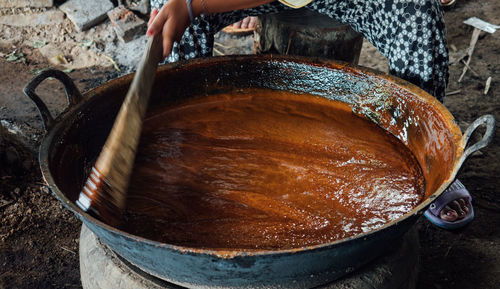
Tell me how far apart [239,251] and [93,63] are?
2781 mm

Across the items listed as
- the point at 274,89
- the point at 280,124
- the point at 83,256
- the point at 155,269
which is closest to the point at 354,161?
the point at 280,124

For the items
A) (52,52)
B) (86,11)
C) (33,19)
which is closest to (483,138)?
(52,52)

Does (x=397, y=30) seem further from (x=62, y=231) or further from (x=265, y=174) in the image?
A: (x=62, y=231)

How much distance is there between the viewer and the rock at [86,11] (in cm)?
371

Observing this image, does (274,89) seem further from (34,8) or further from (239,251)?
(34,8)

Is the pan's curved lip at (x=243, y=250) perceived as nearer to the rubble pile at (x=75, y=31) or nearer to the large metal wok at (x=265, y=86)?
the large metal wok at (x=265, y=86)

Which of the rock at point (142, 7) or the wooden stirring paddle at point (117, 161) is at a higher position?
the wooden stirring paddle at point (117, 161)

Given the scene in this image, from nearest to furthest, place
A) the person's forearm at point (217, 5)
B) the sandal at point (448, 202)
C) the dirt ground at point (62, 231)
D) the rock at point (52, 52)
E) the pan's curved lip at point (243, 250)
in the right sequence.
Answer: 1. the pan's curved lip at point (243, 250)
2. the person's forearm at point (217, 5)
3. the dirt ground at point (62, 231)
4. the sandal at point (448, 202)
5. the rock at point (52, 52)

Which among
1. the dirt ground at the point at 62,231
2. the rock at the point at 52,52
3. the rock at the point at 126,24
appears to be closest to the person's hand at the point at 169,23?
the dirt ground at the point at 62,231

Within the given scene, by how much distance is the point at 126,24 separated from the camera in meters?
3.61

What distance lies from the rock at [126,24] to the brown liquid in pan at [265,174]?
1.79 m

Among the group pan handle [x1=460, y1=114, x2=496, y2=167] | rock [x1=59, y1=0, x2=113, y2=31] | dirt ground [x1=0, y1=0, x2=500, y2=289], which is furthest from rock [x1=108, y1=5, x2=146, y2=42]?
pan handle [x1=460, y1=114, x2=496, y2=167]

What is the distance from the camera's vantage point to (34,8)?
3801 mm

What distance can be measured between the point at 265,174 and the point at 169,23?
66cm
